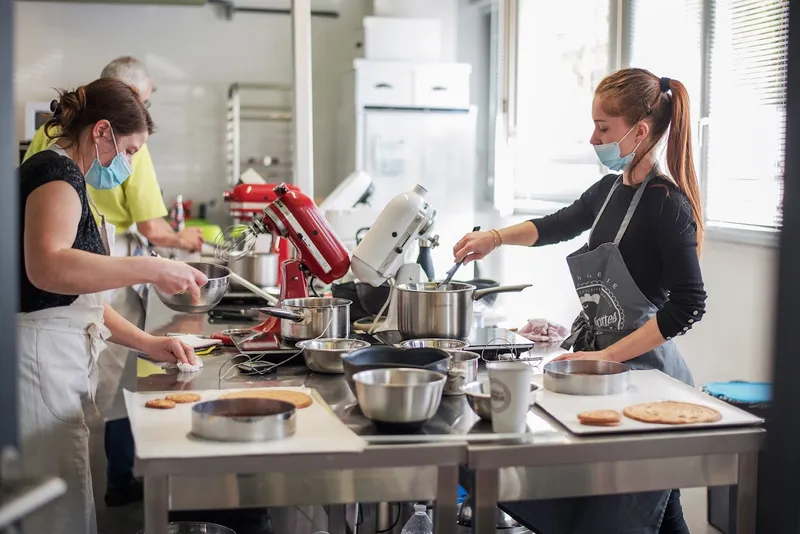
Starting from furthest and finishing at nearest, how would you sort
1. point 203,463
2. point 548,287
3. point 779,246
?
point 548,287 → point 203,463 → point 779,246

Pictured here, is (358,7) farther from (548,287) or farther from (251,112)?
(548,287)

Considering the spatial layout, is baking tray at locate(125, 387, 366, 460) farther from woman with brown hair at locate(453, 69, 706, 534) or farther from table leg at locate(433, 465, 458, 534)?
woman with brown hair at locate(453, 69, 706, 534)

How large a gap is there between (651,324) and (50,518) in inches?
59.8

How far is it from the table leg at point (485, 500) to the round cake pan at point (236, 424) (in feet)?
1.18

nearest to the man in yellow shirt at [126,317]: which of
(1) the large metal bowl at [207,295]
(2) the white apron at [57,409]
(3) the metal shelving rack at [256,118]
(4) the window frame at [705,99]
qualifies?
(1) the large metal bowl at [207,295]

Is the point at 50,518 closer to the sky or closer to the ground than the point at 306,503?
closer to the ground

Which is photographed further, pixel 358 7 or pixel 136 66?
pixel 358 7

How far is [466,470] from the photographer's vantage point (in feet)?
5.41

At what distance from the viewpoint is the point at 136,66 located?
13.7 ft

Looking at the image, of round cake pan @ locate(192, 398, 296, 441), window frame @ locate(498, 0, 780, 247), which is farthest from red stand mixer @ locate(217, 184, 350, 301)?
window frame @ locate(498, 0, 780, 247)

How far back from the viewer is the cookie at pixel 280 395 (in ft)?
6.07

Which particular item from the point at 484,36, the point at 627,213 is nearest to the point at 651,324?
the point at 627,213

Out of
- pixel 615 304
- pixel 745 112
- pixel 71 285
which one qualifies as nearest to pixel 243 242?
pixel 71 285

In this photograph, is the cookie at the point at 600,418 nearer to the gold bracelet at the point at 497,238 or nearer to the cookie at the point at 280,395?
the cookie at the point at 280,395
